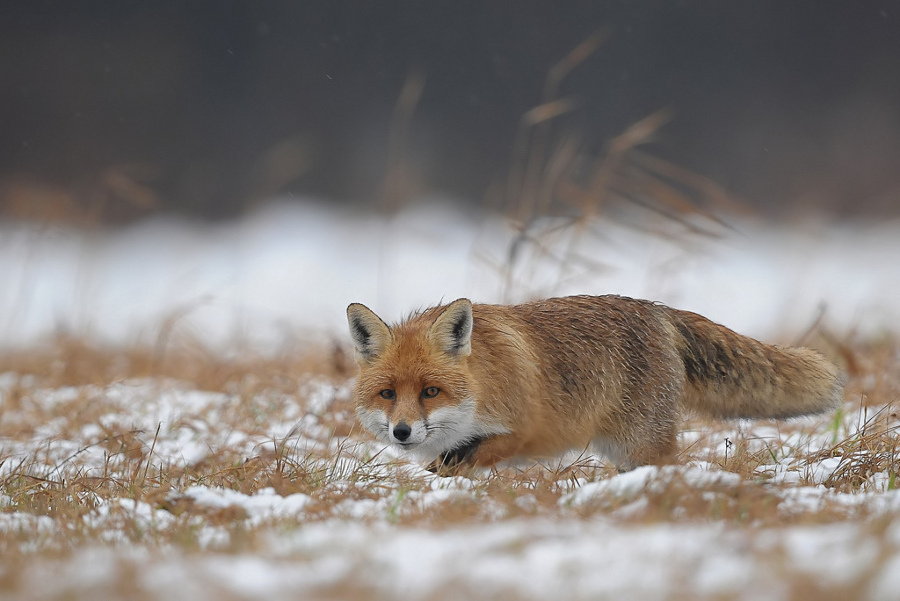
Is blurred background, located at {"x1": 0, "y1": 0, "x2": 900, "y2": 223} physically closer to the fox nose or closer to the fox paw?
the fox paw

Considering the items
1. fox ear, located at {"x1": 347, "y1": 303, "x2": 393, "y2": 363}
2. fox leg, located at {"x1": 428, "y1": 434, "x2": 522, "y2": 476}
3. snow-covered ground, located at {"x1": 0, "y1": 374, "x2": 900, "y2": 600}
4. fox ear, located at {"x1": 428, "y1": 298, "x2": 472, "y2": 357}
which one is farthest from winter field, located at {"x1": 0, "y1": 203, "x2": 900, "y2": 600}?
fox ear, located at {"x1": 428, "y1": 298, "x2": 472, "y2": 357}

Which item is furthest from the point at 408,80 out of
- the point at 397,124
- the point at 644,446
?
the point at 644,446

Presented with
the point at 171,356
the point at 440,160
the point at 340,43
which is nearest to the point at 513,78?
the point at 440,160

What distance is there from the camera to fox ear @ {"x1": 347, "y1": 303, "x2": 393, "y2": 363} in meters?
4.79

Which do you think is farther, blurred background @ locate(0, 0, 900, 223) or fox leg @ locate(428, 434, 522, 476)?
blurred background @ locate(0, 0, 900, 223)

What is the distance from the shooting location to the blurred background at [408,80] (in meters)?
22.9

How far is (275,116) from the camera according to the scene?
990 inches

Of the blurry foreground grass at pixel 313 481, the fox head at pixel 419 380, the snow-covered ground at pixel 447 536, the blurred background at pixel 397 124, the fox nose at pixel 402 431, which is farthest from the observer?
the blurred background at pixel 397 124

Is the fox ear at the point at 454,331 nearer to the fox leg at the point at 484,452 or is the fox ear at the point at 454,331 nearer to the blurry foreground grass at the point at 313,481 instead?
the fox leg at the point at 484,452

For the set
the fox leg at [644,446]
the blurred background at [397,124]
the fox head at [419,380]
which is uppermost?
the blurred background at [397,124]

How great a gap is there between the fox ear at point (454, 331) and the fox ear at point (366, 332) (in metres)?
0.25

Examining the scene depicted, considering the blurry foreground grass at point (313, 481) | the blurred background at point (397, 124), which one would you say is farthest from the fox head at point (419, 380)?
the blurred background at point (397, 124)

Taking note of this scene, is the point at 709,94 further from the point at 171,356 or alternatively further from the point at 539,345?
the point at 539,345

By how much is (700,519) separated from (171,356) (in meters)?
6.40
